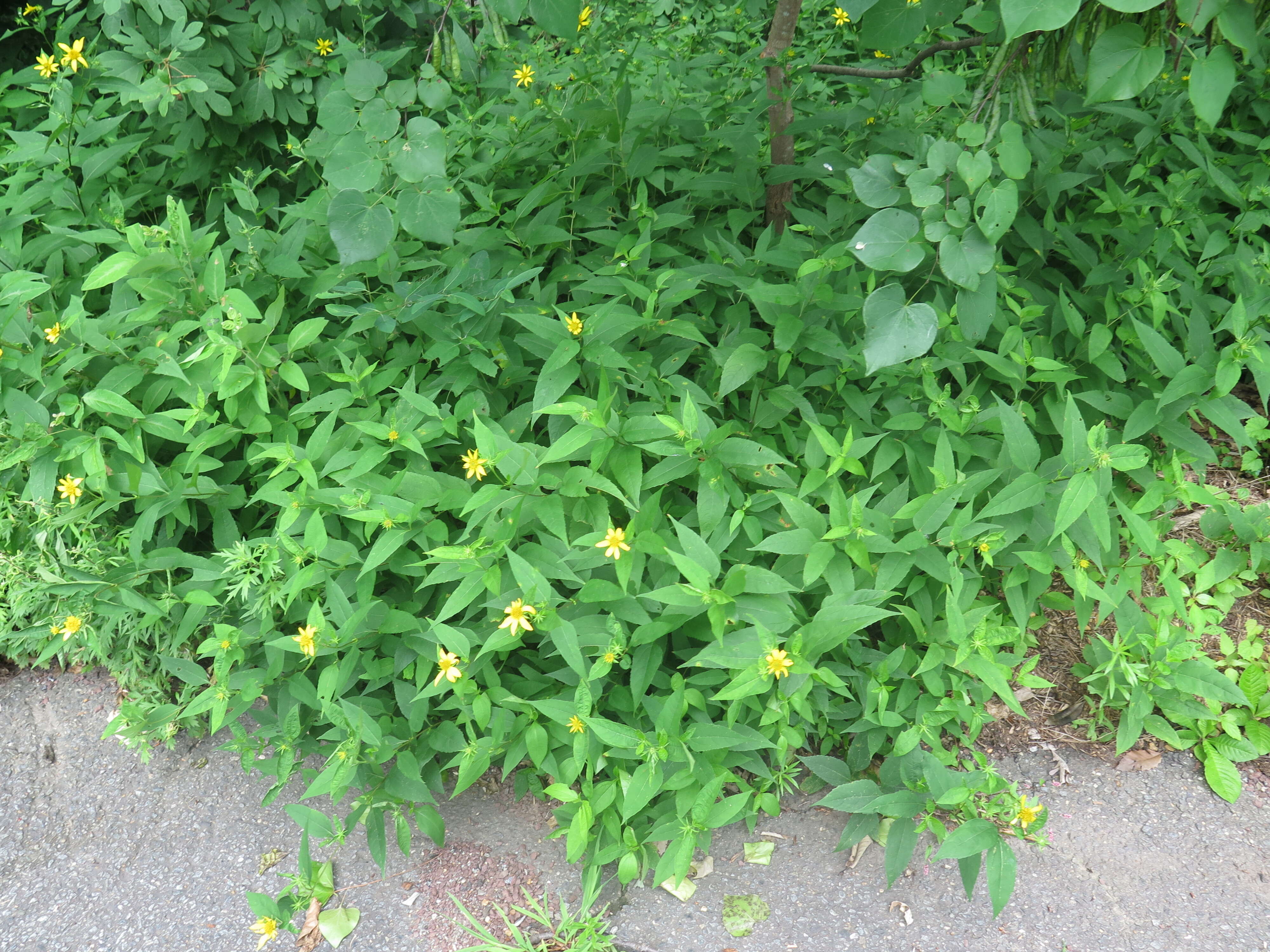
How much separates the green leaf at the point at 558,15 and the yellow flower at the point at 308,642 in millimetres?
1279

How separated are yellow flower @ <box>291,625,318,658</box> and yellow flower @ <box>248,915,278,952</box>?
2.12 ft

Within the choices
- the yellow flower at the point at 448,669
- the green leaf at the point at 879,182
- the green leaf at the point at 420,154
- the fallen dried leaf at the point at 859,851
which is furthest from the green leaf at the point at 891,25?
the fallen dried leaf at the point at 859,851

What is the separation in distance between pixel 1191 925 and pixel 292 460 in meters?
2.33

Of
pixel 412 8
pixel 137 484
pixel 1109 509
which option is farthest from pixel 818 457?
pixel 412 8

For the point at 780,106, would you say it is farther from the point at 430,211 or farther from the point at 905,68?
the point at 430,211

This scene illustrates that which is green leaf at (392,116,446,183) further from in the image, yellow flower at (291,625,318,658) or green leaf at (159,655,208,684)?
green leaf at (159,655,208,684)

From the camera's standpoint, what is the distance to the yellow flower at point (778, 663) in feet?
5.53

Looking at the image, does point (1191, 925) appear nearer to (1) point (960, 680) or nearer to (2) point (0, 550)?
(1) point (960, 680)

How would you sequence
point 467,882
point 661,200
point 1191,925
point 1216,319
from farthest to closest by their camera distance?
point 661,200 < point 1216,319 < point 467,882 < point 1191,925

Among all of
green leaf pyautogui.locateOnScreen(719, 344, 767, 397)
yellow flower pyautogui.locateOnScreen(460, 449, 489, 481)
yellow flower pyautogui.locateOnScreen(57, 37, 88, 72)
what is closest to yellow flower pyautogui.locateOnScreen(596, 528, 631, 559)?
yellow flower pyautogui.locateOnScreen(460, 449, 489, 481)

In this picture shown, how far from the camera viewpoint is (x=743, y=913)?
1.92 meters

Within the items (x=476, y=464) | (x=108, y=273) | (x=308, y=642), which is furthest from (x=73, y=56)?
(x=308, y=642)

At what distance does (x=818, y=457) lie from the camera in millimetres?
2121

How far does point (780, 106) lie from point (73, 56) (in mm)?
2129
